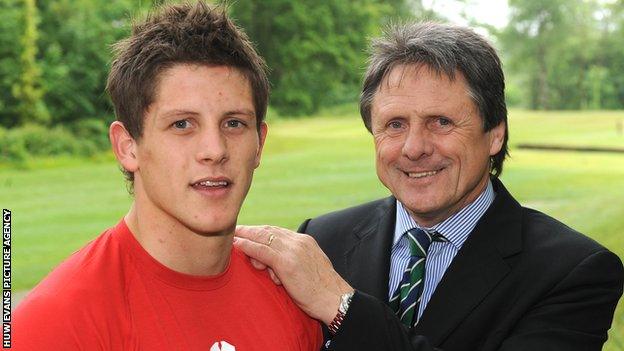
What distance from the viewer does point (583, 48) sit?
66.0 ft

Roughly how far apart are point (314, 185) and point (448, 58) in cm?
1222

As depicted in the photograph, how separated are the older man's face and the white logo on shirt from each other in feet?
3.45

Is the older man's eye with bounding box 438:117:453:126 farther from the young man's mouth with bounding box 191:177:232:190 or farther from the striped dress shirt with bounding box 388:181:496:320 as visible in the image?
the young man's mouth with bounding box 191:177:232:190

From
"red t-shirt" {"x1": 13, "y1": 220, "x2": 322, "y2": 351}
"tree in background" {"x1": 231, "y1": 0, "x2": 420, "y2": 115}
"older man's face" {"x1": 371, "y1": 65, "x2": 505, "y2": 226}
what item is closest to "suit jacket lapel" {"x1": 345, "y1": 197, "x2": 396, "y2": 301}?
"older man's face" {"x1": 371, "y1": 65, "x2": 505, "y2": 226}

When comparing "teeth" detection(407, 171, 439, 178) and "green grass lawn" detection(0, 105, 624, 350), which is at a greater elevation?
"teeth" detection(407, 171, 439, 178)

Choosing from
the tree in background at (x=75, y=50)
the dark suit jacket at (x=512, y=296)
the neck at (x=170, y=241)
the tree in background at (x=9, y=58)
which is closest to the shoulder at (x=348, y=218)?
the dark suit jacket at (x=512, y=296)

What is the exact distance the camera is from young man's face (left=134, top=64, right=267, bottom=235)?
207cm

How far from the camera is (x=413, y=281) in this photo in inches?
117

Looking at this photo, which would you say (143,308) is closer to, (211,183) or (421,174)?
(211,183)

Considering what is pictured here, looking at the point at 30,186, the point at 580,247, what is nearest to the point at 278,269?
the point at 580,247

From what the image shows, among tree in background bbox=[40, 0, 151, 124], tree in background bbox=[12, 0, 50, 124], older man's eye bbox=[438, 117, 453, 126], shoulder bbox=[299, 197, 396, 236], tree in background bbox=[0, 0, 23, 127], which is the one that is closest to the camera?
older man's eye bbox=[438, 117, 453, 126]

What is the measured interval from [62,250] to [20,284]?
162 cm

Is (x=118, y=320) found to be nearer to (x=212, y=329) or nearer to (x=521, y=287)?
(x=212, y=329)

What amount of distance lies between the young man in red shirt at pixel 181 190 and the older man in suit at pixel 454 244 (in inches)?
18.2
